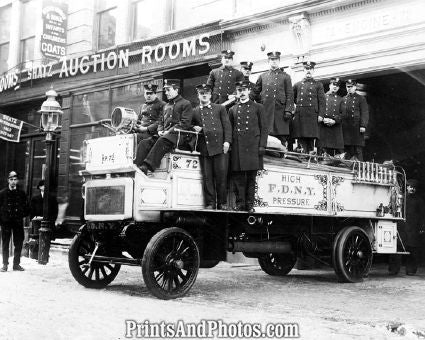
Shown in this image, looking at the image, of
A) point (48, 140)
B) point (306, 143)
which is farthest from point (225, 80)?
point (48, 140)

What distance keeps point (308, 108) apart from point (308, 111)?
0.20ft

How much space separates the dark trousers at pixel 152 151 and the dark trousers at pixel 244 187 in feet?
4.07

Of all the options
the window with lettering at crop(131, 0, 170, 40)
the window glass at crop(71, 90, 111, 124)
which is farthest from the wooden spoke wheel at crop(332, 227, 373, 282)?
the window glass at crop(71, 90, 111, 124)

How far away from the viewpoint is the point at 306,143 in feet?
36.5

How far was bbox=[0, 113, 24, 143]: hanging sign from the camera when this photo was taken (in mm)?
19047

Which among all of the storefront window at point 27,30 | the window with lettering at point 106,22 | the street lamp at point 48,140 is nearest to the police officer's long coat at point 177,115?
the street lamp at point 48,140

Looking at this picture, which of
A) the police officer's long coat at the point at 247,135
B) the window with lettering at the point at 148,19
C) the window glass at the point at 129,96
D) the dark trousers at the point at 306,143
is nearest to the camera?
the police officer's long coat at the point at 247,135

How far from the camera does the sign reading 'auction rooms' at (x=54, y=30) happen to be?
17.8 meters

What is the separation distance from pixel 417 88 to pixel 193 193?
350 inches

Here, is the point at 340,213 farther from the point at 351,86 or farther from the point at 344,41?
the point at 344,41

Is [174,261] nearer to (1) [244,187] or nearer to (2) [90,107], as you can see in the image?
(1) [244,187]

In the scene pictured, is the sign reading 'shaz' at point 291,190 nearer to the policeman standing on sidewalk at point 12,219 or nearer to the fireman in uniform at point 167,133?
the fireman in uniform at point 167,133

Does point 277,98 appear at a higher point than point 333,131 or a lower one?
higher

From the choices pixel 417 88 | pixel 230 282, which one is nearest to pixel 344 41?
pixel 417 88
